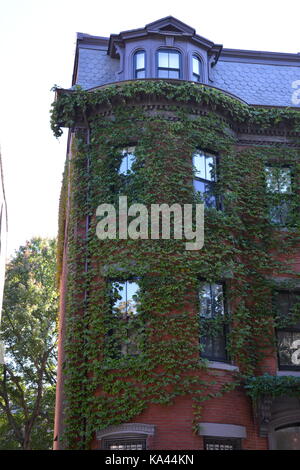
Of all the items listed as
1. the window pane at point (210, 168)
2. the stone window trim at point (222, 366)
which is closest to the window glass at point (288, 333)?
the stone window trim at point (222, 366)

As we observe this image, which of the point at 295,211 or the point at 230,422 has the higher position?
the point at 295,211

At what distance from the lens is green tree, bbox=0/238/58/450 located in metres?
32.1

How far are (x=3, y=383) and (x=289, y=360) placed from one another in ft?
68.3

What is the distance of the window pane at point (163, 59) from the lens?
18906 mm

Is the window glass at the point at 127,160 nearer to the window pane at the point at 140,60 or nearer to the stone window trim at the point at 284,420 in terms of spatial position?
the window pane at the point at 140,60

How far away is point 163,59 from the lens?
62.3 ft

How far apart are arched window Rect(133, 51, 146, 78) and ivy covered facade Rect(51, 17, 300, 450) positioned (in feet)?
0.23

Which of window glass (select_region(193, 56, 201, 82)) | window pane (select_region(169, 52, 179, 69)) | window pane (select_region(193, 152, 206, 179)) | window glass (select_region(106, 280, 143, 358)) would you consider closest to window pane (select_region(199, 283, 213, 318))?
window glass (select_region(106, 280, 143, 358))

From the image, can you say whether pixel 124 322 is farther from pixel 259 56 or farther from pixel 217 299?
pixel 259 56

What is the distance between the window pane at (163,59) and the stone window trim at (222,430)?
10.9 metres

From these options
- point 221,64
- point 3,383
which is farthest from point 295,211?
point 3,383

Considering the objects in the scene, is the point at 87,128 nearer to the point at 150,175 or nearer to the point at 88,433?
the point at 150,175

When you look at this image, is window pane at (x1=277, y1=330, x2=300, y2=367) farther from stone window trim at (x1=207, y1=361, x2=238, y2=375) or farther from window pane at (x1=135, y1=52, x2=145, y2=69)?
window pane at (x1=135, y1=52, x2=145, y2=69)

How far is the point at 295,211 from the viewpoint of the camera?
1747 cm
